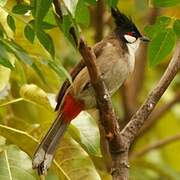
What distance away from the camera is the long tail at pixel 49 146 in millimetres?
2332

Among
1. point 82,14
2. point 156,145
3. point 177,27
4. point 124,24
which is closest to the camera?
point 82,14

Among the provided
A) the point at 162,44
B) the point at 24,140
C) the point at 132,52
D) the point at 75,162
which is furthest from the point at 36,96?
the point at 132,52

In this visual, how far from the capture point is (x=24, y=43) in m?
2.70

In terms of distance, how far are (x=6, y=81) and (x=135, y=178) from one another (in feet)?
3.38

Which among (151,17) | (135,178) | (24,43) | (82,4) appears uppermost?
(82,4)

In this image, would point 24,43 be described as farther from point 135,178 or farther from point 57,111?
point 135,178

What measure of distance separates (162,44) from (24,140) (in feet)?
1.99

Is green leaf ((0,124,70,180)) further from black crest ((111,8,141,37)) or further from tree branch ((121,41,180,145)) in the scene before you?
black crest ((111,8,141,37))

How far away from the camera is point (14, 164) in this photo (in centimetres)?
220

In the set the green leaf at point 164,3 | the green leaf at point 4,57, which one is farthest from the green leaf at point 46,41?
the green leaf at point 164,3

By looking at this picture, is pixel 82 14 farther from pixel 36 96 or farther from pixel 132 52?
pixel 132 52

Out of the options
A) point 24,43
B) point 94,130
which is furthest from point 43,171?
point 24,43

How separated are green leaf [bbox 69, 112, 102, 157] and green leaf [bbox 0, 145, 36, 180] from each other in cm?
20

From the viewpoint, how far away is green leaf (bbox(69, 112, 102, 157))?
226 cm
